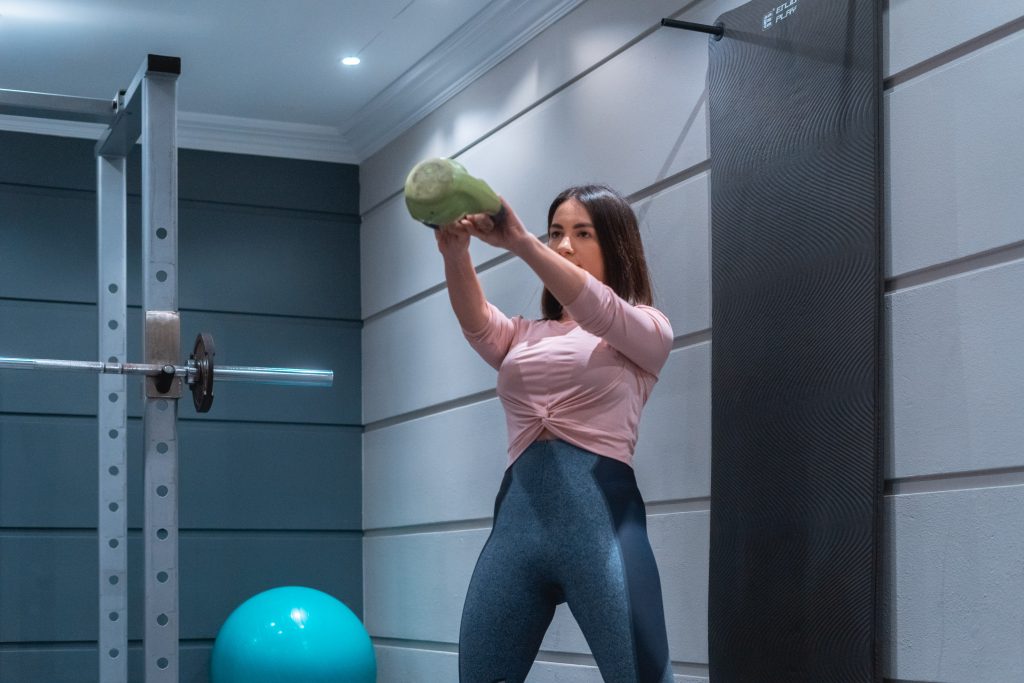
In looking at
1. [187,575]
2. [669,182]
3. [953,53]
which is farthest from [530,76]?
[187,575]

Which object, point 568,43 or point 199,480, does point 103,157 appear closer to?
point 568,43

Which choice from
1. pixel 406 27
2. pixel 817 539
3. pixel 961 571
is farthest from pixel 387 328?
pixel 961 571

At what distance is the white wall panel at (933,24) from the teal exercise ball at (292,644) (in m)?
2.37

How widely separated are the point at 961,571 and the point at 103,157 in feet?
6.38

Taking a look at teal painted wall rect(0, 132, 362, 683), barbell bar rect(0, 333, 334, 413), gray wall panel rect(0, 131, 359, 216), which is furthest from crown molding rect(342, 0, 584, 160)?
barbell bar rect(0, 333, 334, 413)

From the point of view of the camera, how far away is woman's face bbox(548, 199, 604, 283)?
2.22 metres

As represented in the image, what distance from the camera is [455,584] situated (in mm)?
3885

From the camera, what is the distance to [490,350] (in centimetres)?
222

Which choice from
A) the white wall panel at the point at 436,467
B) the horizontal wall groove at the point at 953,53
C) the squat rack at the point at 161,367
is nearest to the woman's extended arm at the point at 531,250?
the squat rack at the point at 161,367

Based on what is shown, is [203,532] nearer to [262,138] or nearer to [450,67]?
[262,138]

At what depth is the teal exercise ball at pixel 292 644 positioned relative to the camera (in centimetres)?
365

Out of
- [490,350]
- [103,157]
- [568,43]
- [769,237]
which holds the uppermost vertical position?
[568,43]

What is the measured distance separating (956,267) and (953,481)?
0.35m

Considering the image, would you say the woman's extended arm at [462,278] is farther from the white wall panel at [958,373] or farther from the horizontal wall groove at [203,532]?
the horizontal wall groove at [203,532]
